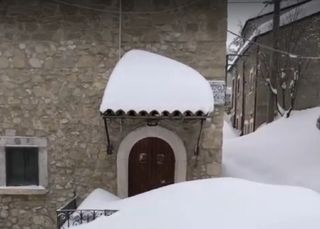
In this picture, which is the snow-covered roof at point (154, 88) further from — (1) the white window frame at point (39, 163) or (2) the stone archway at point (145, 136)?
(1) the white window frame at point (39, 163)

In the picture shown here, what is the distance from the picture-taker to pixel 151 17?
294 inches

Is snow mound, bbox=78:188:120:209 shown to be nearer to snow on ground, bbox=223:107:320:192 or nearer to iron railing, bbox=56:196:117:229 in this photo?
iron railing, bbox=56:196:117:229

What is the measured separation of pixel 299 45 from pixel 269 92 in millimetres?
2067

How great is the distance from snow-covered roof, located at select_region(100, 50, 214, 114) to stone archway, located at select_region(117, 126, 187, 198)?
91 cm

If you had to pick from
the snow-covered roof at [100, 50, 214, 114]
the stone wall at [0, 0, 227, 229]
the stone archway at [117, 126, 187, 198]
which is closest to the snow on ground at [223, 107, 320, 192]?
the stone archway at [117, 126, 187, 198]

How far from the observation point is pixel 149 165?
25.1 ft

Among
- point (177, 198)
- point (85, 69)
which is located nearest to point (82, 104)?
point (85, 69)

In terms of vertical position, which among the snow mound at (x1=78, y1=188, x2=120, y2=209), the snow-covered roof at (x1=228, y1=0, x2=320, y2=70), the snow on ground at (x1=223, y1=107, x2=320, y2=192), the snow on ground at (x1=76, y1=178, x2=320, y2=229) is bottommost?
the snow mound at (x1=78, y1=188, x2=120, y2=209)

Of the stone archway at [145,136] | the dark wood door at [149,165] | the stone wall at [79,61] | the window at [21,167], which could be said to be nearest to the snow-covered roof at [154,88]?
the stone wall at [79,61]

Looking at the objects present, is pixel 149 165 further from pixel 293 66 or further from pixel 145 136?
pixel 293 66

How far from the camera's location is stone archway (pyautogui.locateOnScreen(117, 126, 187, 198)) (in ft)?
24.5

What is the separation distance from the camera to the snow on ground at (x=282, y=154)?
8.88 m

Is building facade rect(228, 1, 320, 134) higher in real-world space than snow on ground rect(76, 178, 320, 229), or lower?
higher

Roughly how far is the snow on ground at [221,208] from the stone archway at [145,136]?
2.06 meters
